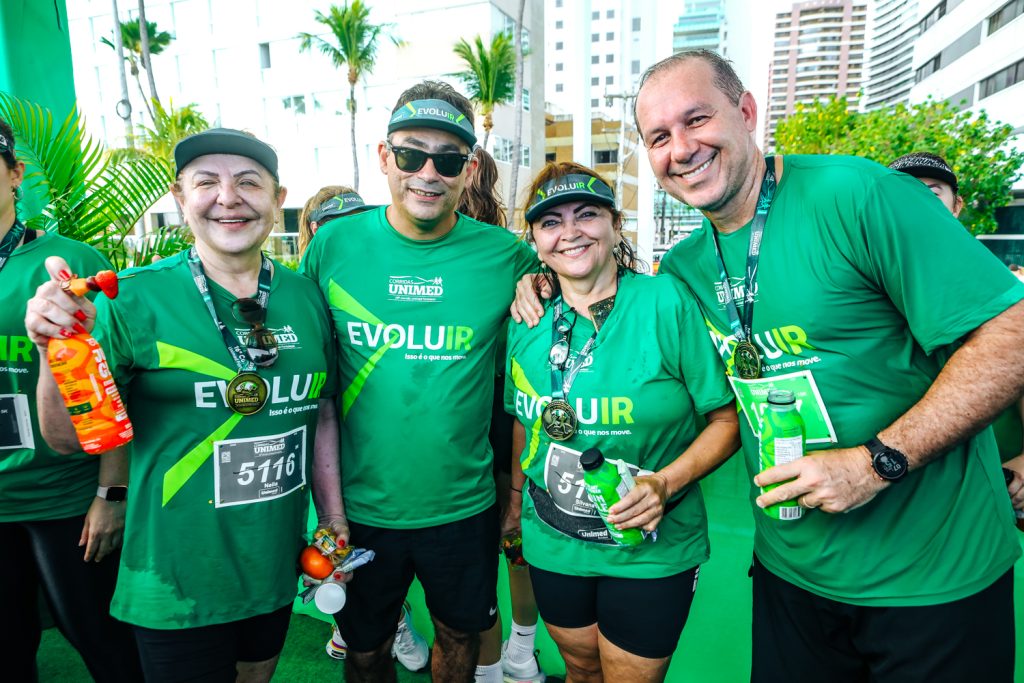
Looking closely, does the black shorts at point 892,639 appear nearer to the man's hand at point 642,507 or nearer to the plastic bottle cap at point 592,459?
the man's hand at point 642,507

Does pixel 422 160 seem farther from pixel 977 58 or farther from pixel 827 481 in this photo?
pixel 977 58

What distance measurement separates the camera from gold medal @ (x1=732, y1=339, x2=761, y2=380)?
6.07 feet

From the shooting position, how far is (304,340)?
2.14 m

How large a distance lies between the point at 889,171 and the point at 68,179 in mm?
4613

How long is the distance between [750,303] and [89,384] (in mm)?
1919

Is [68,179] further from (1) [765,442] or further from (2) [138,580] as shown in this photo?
(1) [765,442]

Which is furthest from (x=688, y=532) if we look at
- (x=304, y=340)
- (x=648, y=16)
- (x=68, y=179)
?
(x=648, y=16)

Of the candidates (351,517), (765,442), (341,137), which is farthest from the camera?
(341,137)

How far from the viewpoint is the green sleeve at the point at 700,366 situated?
2.05 metres

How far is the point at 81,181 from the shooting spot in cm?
404

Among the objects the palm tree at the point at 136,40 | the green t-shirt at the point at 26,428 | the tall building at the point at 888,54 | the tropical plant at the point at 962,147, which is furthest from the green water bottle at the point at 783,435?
the tall building at the point at 888,54

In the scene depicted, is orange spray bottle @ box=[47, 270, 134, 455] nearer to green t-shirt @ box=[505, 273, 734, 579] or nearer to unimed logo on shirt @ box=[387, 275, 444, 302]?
unimed logo on shirt @ box=[387, 275, 444, 302]

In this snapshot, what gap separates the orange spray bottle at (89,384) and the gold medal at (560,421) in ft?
4.15

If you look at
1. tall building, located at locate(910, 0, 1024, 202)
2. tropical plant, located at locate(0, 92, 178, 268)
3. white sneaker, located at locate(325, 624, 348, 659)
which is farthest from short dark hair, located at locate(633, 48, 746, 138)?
tall building, located at locate(910, 0, 1024, 202)
